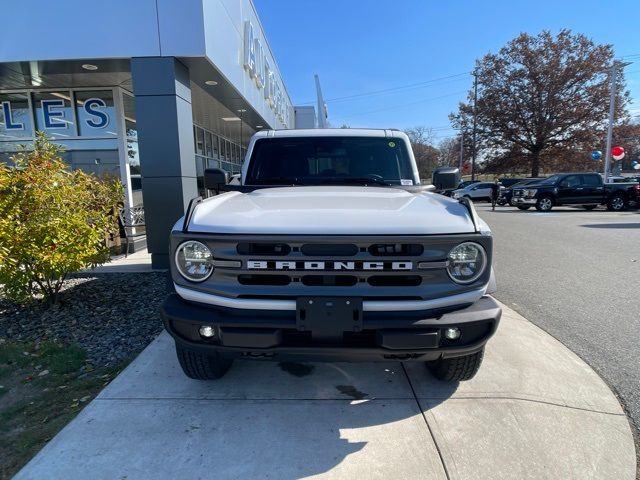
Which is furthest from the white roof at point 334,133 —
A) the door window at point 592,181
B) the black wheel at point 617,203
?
the black wheel at point 617,203

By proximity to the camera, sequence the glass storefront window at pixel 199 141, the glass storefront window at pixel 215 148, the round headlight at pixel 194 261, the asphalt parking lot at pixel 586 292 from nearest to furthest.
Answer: the round headlight at pixel 194 261 → the asphalt parking lot at pixel 586 292 → the glass storefront window at pixel 199 141 → the glass storefront window at pixel 215 148

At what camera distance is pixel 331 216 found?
2.43m

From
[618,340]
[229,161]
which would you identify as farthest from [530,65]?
[618,340]

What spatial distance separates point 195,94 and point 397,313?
901 cm

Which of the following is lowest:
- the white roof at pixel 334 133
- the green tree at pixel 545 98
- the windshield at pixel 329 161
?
the windshield at pixel 329 161

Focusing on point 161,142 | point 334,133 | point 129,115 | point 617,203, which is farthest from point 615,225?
point 129,115

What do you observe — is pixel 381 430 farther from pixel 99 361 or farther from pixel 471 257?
pixel 99 361

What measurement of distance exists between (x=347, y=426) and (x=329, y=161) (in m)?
2.43

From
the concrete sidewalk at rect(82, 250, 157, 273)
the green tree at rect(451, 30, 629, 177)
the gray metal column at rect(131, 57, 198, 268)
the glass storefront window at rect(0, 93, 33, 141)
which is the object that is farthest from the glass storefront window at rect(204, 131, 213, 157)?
the green tree at rect(451, 30, 629, 177)

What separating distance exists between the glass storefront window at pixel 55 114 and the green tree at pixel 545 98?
1566 inches

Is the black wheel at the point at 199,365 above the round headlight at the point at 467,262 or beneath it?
beneath

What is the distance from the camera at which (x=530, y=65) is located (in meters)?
38.6

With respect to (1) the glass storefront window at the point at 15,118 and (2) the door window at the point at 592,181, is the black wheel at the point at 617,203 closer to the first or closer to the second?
(2) the door window at the point at 592,181

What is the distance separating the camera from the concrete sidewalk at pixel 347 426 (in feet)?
7.21
